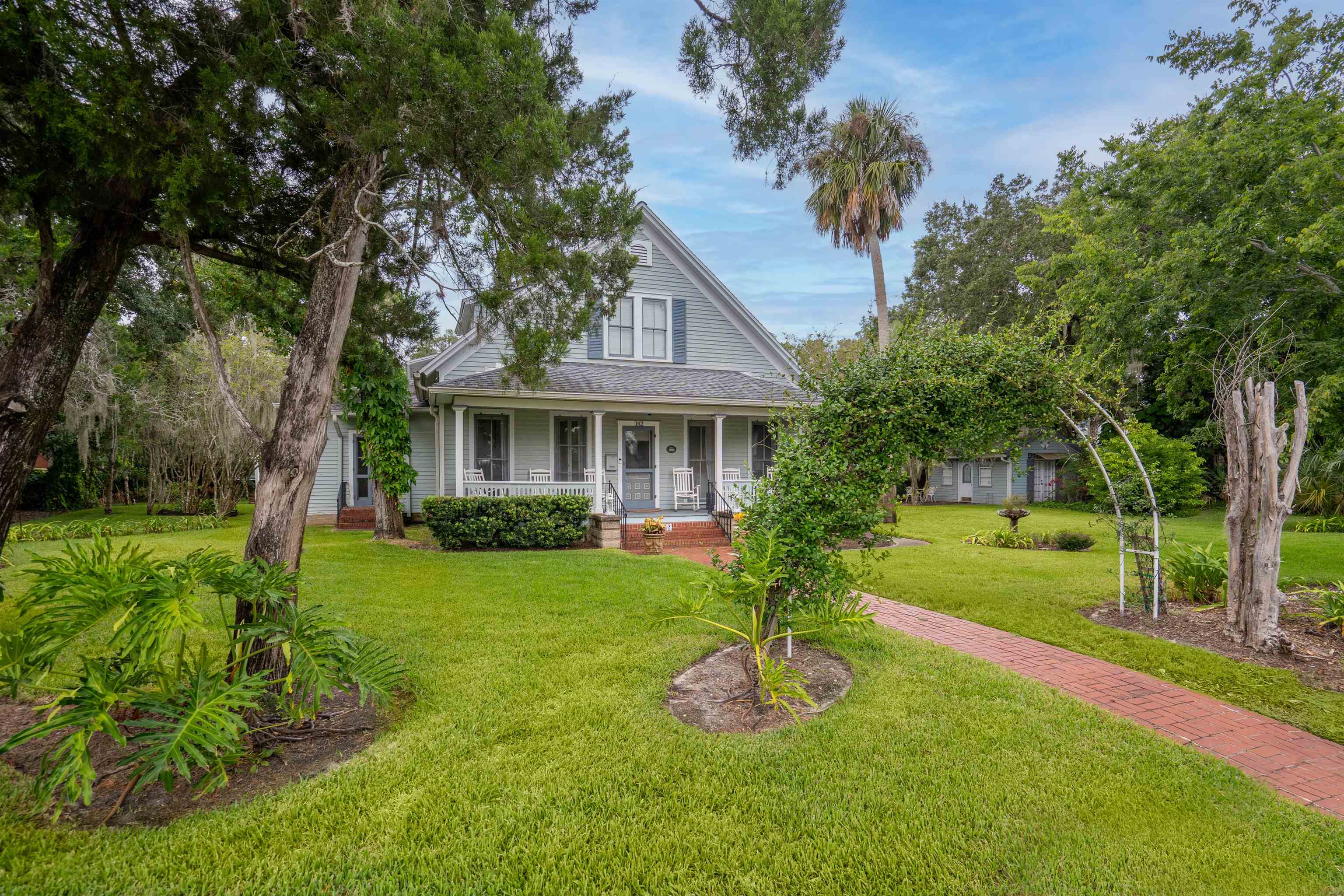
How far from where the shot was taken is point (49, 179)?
410 centimetres

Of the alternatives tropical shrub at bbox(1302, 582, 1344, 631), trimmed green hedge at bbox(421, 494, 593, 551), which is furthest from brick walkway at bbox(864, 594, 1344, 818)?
trimmed green hedge at bbox(421, 494, 593, 551)

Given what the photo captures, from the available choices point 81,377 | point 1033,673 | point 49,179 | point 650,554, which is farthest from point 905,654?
point 81,377

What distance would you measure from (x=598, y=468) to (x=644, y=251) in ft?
16.9

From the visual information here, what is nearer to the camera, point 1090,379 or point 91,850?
point 91,850

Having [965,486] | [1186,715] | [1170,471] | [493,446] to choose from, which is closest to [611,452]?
[493,446]

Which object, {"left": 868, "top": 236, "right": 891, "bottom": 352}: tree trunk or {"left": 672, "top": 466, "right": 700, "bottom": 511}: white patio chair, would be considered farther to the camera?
{"left": 868, "top": 236, "right": 891, "bottom": 352}: tree trunk

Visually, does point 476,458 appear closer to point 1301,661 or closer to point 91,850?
point 91,850

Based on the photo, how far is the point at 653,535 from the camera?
447 inches

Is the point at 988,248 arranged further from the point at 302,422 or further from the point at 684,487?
the point at 302,422

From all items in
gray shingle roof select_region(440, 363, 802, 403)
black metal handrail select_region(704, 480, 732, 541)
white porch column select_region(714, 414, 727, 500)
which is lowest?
black metal handrail select_region(704, 480, 732, 541)

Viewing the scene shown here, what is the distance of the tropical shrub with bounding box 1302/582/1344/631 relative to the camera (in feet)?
18.7

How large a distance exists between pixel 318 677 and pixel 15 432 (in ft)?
9.00

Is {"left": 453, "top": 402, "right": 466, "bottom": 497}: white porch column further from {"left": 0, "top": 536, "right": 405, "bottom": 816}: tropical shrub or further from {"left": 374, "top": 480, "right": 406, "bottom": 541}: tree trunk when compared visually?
{"left": 0, "top": 536, "right": 405, "bottom": 816}: tropical shrub

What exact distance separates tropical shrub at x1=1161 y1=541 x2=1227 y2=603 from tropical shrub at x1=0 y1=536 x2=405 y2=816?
27.2 feet
